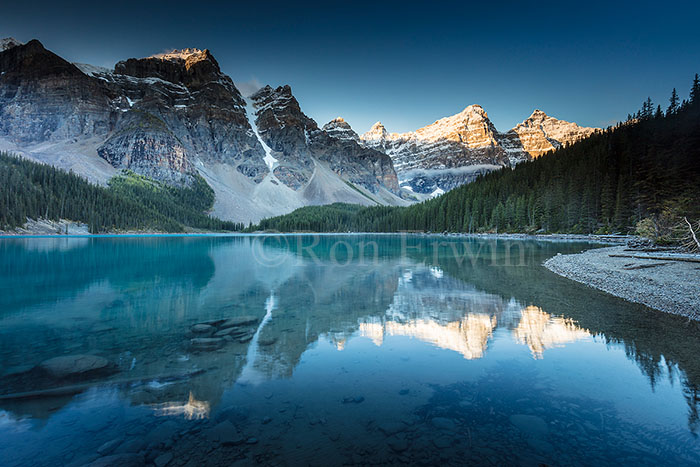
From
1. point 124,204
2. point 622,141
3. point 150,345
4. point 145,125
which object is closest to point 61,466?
point 150,345

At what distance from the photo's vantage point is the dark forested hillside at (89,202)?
86625mm

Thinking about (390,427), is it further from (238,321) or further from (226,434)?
(238,321)

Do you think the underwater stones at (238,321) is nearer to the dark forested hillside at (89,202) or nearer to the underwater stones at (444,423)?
the underwater stones at (444,423)

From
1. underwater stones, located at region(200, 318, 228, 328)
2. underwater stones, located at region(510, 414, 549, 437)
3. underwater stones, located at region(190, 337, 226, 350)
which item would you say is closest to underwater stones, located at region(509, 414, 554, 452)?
underwater stones, located at region(510, 414, 549, 437)

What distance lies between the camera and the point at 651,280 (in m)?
15.2

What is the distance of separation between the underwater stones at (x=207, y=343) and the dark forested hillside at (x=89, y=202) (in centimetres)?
10567

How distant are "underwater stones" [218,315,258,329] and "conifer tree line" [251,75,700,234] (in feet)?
114

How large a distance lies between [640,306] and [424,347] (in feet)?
32.3

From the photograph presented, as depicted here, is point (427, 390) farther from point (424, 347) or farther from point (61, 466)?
point (61, 466)

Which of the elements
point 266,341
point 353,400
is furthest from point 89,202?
point 353,400

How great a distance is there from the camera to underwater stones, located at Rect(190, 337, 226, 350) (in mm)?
9227

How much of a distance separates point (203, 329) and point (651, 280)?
19769 mm

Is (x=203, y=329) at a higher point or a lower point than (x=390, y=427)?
lower

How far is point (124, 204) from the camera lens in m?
120
